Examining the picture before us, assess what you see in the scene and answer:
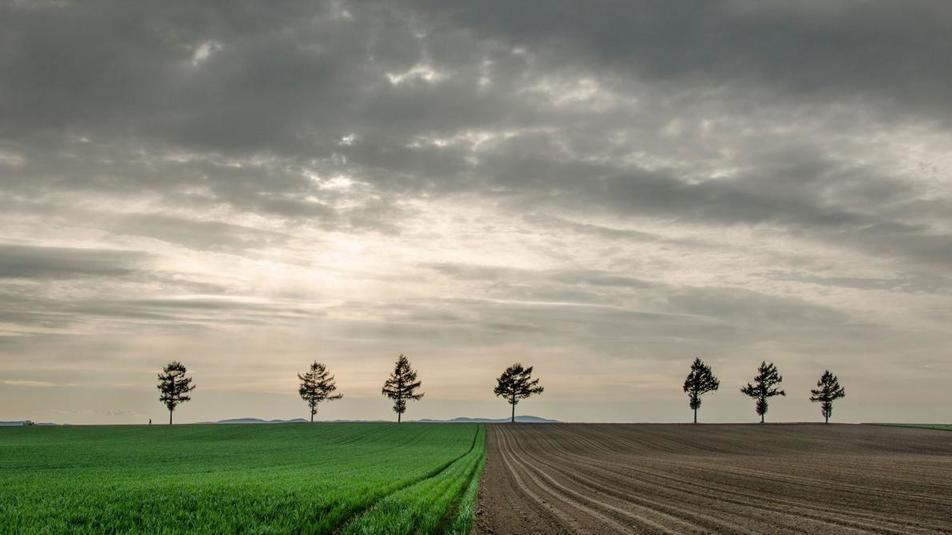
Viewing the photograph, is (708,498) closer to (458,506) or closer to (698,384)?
(458,506)

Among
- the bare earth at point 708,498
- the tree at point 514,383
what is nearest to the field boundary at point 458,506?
the bare earth at point 708,498

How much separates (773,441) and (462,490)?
6647 centimetres

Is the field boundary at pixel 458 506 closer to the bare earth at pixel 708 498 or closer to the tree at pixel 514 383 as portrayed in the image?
the bare earth at pixel 708 498

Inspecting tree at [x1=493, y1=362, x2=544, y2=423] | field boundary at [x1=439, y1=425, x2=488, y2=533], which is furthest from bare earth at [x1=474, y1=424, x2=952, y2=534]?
tree at [x1=493, y1=362, x2=544, y2=423]

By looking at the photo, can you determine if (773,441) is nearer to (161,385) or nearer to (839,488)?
(839,488)

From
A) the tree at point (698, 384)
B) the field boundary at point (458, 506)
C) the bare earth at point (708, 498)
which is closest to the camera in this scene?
the field boundary at point (458, 506)

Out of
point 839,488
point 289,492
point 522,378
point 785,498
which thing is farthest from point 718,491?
point 522,378

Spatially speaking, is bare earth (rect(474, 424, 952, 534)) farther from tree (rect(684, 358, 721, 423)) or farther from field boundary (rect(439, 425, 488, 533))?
tree (rect(684, 358, 721, 423))

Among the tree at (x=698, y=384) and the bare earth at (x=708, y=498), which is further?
the tree at (x=698, y=384)

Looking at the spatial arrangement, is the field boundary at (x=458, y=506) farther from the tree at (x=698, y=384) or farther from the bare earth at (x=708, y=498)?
the tree at (x=698, y=384)

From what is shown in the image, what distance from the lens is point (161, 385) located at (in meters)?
124

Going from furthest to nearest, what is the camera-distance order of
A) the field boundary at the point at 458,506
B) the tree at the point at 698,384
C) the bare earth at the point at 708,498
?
the tree at the point at 698,384 < the bare earth at the point at 708,498 < the field boundary at the point at 458,506

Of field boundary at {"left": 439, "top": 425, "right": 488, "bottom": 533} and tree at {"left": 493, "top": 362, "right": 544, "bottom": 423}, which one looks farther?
tree at {"left": 493, "top": 362, "right": 544, "bottom": 423}

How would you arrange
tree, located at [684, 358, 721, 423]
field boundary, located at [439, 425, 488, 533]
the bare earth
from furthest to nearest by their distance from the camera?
tree, located at [684, 358, 721, 423] → the bare earth → field boundary, located at [439, 425, 488, 533]
